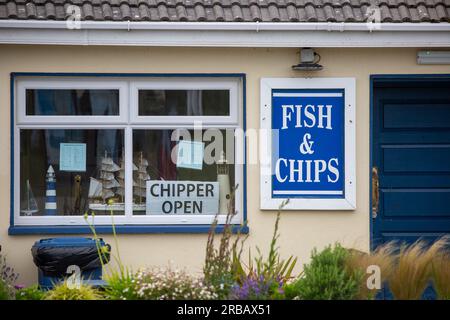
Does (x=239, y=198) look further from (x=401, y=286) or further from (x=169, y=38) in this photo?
(x=401, y=286)

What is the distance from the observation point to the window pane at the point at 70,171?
9.97 m

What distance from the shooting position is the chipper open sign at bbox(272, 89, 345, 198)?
9.93 metres

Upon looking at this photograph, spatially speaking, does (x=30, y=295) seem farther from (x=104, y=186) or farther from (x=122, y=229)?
(x=104, y=186)

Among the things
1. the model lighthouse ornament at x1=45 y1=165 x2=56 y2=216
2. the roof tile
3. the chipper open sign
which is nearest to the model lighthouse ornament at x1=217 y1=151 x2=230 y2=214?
the chipper open sign

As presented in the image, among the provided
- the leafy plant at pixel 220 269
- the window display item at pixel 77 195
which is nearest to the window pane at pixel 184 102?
the window display item at pixel 77 195

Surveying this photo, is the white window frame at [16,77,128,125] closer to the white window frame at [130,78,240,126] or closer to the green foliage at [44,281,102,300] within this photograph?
the white window frame at [130,78,240,126]

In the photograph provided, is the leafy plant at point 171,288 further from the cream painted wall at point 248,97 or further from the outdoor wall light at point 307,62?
the outdoor wall light at point 307,62

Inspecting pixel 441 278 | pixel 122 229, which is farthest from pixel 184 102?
pixel 441 278

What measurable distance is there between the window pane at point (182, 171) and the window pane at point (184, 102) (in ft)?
0.66

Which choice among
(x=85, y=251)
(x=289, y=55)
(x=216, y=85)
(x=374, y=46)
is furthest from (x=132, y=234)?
(x=374, y=46)

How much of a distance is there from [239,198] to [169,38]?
5.99ft

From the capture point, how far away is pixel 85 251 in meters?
9.27

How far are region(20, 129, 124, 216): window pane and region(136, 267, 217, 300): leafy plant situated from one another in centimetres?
287

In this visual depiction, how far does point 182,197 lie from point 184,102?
1007 millimetres
